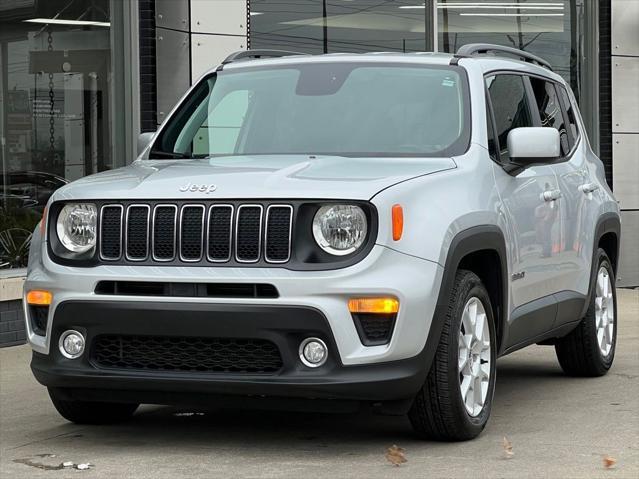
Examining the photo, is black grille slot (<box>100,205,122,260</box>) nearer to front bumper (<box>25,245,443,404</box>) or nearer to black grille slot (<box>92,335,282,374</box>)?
front bumper (<box>25,245,443,404</box>)

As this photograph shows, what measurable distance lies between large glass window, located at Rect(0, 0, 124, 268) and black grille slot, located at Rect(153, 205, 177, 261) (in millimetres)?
5154

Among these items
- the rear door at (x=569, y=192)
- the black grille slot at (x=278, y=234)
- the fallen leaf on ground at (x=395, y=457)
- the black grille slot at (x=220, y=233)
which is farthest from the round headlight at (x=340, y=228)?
the rear door at (x=569, y=192)

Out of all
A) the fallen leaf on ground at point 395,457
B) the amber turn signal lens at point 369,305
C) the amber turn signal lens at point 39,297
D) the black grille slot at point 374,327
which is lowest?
the fallen leaf on ground at point 395,457

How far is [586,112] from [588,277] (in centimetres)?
887

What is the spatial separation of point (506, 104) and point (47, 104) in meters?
5.15

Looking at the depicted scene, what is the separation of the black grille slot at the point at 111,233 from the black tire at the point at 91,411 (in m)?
0.96

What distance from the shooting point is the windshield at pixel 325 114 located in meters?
6.84

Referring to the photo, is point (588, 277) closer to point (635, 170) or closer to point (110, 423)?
Result: point (110, 423)

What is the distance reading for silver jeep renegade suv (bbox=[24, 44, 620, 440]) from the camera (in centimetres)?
582

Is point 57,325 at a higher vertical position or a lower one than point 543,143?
lower

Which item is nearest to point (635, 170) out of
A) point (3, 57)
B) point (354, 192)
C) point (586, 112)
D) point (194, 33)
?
point (586, 112)

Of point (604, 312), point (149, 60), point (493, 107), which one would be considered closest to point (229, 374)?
point (493, 107)

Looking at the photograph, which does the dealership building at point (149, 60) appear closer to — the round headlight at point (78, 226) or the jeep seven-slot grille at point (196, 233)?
the round headlight at point (78, 226)

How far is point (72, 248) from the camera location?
6254 mm
